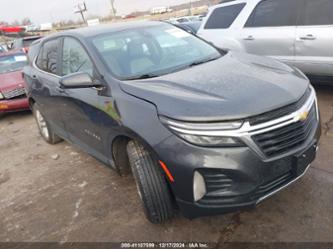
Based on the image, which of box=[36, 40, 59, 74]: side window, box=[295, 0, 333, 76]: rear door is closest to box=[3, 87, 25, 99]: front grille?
box=[36, 40, 59, 74]: side window

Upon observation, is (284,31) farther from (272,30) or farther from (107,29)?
(107,29)

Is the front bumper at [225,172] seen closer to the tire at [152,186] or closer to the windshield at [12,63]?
the tire at [152,186]

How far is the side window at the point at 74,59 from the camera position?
3.24m

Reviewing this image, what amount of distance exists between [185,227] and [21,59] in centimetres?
725

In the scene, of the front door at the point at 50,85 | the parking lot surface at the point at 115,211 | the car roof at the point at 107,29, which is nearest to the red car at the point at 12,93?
the front door at the point at 50,85

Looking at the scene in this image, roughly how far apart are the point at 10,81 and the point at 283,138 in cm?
641

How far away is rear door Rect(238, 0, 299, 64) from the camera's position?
5066 mm

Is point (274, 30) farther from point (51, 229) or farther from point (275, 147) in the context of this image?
point (51, 229)

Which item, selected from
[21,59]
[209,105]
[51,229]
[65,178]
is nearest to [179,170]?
[209,105]

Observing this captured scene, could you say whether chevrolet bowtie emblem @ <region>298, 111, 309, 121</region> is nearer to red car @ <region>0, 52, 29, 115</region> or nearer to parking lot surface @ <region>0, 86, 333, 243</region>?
parking lot surface @ <region>0, 86, 333, 243</region>

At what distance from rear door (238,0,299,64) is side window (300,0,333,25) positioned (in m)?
0.17

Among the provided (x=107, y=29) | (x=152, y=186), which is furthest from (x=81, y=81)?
(x=152, y=186)

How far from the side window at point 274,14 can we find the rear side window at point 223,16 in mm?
369

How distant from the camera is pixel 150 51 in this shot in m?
3.33
